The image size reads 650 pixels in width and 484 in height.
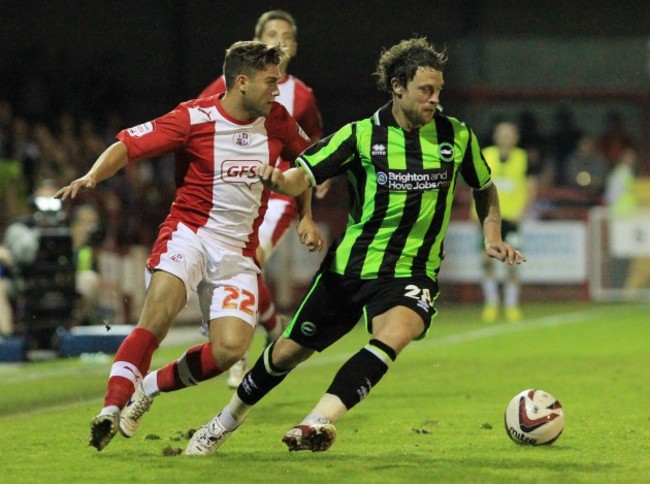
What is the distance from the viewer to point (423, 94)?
677cm

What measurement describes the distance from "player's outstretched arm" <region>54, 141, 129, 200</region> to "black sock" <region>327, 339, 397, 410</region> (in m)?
1.40

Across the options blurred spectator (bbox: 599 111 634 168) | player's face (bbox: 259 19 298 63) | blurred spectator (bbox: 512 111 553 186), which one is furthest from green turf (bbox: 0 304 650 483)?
blurred spectator (bbox: 599 111 634 168)

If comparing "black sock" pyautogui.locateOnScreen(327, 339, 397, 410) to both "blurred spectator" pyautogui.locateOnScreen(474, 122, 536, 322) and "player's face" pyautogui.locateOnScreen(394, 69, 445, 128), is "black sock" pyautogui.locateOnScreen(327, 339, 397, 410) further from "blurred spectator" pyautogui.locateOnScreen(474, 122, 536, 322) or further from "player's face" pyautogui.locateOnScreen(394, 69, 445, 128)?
"blurred spectator" pyautogui.locateOnScreen(474, 122, 536, 322)

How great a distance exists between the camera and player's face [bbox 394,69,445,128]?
6.76 metres

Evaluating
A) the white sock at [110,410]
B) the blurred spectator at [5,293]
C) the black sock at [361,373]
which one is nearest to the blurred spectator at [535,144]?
the blurred spectator at [5,293]

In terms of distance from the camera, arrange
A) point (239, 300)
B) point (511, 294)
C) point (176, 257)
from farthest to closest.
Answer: point (511, 294)
point (239, 300)
point (176, 257)

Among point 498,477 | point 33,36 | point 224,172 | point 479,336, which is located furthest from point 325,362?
point 33,36

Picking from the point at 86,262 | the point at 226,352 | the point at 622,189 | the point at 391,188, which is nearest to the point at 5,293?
the point at 86,262

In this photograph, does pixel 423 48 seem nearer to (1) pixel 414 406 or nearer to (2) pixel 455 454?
(2) pixel 455 454

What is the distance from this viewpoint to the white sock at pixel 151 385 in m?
7.21

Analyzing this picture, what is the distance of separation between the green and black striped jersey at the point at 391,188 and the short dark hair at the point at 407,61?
0.68ft

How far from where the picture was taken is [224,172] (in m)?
7.33

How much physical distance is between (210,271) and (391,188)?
1054mm

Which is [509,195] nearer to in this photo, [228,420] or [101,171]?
[228,420]
